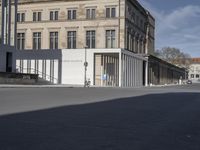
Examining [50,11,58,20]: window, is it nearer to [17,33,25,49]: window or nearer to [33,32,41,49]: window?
[33,32,41,49]: window

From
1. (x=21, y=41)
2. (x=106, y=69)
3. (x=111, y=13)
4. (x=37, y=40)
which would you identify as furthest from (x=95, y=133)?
(x=21, y=41)

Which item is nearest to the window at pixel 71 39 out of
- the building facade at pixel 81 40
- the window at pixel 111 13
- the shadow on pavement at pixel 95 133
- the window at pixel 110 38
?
the building facade at pixel 81 40

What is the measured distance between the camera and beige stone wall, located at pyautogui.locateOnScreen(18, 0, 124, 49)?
70938 mm

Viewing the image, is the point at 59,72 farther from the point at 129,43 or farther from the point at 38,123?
the point at 38,123

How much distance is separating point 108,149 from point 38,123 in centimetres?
389

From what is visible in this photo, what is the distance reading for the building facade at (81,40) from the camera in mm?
66875

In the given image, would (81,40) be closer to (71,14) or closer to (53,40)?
(71,14)

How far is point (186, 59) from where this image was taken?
574 ft

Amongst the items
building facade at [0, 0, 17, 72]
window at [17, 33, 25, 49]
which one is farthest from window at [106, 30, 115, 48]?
building facade at [0, 0, 17, 72]

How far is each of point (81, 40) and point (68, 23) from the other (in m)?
4.03

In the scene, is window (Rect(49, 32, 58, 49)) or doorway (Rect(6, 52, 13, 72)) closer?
doorway (Rect(6, 52, 13, 72))

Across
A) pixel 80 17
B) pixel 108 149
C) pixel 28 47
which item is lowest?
pixel 108 149

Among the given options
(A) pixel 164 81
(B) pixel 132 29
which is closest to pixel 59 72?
(B) pixel 132 29

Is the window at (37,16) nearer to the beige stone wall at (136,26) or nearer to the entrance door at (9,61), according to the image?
the beige stone wall at (136,26)
